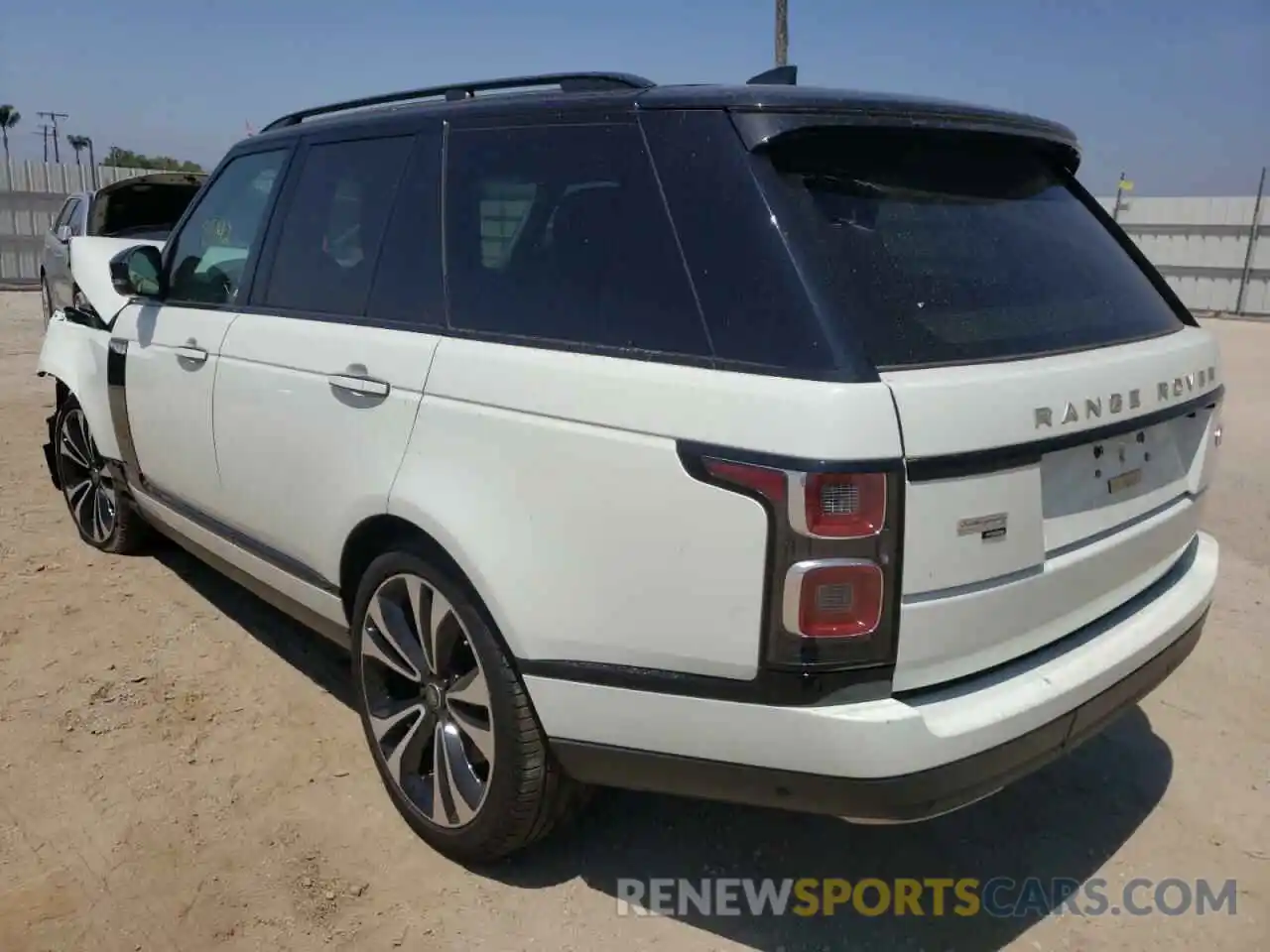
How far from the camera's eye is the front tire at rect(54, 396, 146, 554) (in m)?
4.68

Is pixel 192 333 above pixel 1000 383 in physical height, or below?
below

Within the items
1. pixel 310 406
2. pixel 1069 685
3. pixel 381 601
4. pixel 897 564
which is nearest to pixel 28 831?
pixel 381 601

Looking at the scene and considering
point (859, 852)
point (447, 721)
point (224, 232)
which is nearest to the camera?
point (447, 721)

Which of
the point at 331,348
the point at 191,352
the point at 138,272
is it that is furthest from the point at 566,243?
the point at 138,272

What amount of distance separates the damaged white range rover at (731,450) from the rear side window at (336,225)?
0.02 meters

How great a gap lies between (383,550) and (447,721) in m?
0.50

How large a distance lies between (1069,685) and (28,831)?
8.95ft

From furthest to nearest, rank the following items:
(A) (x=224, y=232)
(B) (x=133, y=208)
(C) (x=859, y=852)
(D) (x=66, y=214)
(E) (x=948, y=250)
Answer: (D) (x=66, y=214)
(B) (x=133, y=208)
(A) (x=224, y=232)
(C) (x=859, y=852)
(E) (x=948, y=250)

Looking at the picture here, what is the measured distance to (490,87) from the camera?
2.87 metres

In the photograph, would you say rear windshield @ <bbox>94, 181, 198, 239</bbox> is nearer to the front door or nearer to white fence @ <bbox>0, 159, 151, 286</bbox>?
the front door

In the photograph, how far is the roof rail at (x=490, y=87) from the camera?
2.43m

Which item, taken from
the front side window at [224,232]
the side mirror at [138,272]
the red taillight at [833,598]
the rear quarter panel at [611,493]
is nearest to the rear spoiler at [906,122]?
the rear quarter panel at [611,493]

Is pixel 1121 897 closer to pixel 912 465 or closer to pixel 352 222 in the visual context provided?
pixel 912 465

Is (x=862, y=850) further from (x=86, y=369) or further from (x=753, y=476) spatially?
(x=86, y=369)
